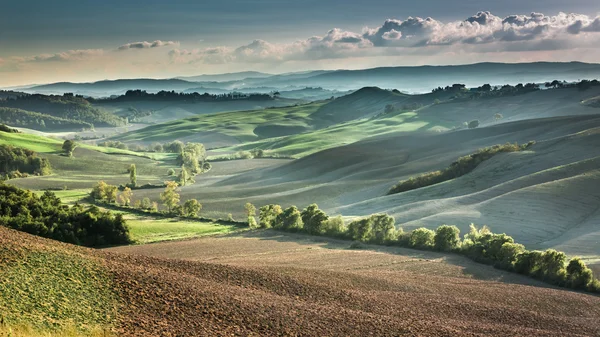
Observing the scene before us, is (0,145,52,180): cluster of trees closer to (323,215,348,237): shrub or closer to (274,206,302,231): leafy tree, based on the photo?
(274,206,302,231): leafy tree

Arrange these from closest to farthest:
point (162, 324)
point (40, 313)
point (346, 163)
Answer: point (40, 313) < point (162, 324) < point (346, 163)

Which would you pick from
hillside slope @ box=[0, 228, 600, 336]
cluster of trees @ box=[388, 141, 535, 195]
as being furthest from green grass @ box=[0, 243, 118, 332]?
cluster of trees @ box=[388, 141, 535, 195]

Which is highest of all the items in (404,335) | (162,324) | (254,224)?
(162,324)

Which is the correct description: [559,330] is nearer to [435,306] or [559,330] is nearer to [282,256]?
[435,306]

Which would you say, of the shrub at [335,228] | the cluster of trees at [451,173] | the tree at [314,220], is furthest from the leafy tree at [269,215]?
the cluster of trees at [451,173]

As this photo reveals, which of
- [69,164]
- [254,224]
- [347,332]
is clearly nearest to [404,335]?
[347,332]

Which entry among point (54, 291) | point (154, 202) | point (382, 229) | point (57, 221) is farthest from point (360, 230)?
point (154, 202)

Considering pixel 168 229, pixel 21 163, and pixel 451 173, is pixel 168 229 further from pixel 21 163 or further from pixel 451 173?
pixel 21 163

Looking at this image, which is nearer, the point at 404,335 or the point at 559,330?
the point at 404,335
